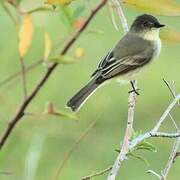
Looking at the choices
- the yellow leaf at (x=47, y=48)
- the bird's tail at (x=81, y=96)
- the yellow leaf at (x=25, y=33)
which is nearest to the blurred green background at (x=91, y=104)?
the bird's tail at (x=81, y=96)

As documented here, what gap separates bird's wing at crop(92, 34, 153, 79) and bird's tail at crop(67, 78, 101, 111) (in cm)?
14

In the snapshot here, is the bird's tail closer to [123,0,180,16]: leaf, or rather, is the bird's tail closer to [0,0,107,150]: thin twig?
[123,0,180,16]: leaf

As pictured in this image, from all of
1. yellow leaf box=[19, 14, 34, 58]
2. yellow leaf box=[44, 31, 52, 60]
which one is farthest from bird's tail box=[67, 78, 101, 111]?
yellow leaf box=[19, 14, 34, 58]

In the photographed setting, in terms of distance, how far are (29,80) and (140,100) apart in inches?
46.3

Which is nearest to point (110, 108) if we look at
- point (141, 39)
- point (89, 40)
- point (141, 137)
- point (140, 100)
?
point (140, 100)

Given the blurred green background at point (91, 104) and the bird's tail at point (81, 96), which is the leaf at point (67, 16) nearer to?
the bird's tail at point (81, 96)

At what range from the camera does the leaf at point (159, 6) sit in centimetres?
176

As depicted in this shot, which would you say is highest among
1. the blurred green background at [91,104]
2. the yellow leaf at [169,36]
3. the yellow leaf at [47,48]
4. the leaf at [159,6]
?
the leaf at [159,6]

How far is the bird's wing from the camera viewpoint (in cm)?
436

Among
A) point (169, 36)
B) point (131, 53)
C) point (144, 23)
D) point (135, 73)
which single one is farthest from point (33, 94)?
point (144, 23)

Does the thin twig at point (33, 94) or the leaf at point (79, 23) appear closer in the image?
the thin twig at point (33, 94)

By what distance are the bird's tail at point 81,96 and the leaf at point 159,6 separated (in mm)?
1564

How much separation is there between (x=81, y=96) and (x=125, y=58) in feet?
2.27

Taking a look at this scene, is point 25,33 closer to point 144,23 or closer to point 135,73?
point 135,73
